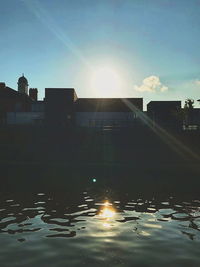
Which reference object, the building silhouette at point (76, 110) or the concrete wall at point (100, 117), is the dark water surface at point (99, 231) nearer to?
the building silhouette at point (76, 110)

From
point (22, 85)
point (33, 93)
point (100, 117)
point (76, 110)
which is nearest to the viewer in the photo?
point (100, 117)

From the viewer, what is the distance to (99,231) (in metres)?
9.06

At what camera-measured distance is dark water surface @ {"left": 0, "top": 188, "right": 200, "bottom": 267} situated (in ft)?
22.3

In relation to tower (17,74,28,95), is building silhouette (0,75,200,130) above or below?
below

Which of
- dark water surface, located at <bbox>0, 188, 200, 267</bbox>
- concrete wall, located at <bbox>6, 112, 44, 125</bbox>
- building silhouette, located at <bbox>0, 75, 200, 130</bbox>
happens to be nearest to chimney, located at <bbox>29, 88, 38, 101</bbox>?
building silhouette, located at <bbox>0, 75, 200, 130</bbox>

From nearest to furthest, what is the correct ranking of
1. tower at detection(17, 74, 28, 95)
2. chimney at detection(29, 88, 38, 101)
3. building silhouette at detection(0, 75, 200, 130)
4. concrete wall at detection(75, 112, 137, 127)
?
building silhouette at detection(0, 75, 200, 130) < concrete wall at detection(75, 112, 137, 127) < chimney at detection(29, 88, 38, 101) < tower at detection(17, 74, 28, 95)

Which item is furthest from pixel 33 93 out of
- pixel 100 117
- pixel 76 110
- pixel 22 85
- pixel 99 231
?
pixel 99 231

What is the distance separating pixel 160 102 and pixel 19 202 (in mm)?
45187

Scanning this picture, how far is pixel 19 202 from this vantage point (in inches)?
545

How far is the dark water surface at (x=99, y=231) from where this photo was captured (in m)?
6.79

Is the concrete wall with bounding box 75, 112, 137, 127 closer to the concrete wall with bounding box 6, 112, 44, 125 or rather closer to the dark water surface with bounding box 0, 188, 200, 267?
the concrete wall with bounding box 6, 112, 44, 125

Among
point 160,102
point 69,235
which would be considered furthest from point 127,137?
point 69,235

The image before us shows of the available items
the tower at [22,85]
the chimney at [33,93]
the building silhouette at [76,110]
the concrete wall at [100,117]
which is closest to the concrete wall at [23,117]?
the building silhouette at [76,110]

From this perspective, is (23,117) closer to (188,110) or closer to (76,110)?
(76,110)
